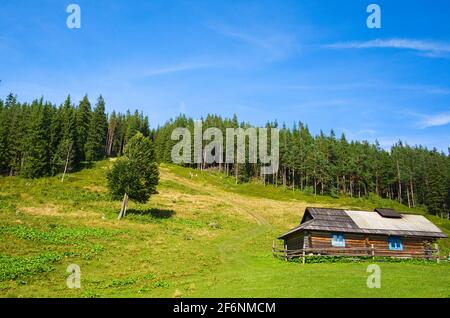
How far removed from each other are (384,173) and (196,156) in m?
60.8

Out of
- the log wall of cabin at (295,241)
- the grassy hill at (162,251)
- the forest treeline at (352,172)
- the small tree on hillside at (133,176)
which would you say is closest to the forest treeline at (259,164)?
the forest treeline at (352,172)

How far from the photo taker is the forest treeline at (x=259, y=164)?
83.7 m

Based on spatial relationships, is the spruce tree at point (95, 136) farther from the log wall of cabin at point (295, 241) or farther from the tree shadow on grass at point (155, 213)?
the log wall of cabin at point (295, 241)

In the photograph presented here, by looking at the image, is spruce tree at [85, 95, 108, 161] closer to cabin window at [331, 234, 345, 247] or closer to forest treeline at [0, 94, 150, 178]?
forest treeline at [0, 94, 150, 178]

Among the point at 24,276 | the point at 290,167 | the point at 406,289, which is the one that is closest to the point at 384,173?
the point at 290,167

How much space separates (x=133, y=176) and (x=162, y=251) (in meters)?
21.4

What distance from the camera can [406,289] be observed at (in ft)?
65.8

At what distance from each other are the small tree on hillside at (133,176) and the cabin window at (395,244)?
34.7m

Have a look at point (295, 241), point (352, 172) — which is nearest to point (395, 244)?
point (295, 241)

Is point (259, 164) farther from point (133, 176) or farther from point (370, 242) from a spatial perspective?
point (370, 242)

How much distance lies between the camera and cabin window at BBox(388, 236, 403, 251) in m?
38.4

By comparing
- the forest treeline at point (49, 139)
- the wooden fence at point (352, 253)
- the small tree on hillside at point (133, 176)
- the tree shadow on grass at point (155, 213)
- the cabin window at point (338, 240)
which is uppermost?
the forest treeline at point (49, 139)
